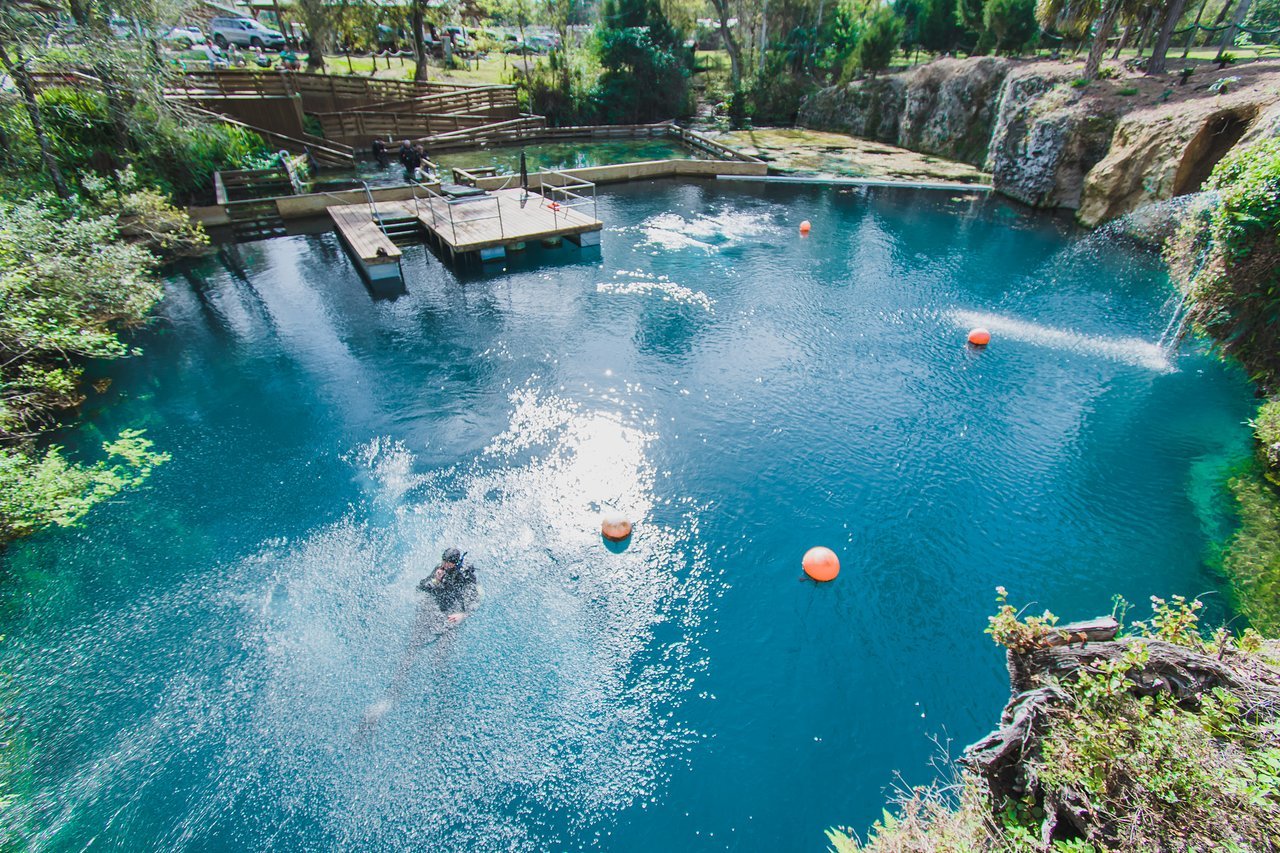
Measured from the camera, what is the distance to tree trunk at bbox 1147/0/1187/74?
2480cm

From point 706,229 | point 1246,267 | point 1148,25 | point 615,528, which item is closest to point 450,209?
point 706,229

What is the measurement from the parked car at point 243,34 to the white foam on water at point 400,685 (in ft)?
160

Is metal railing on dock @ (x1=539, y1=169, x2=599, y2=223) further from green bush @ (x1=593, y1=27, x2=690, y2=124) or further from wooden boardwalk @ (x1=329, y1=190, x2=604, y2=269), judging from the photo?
green bush @ (x1=593, y1=27, x2=690, y2=124)

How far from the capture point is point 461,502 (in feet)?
39.5

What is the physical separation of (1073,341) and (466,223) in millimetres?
21914

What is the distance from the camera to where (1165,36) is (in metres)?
25.3

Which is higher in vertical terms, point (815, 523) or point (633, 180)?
point (633, 180)

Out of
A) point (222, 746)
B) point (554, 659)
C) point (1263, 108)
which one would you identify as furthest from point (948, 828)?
point (1263, 108)

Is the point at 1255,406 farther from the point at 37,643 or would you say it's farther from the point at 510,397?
the point at 37,643

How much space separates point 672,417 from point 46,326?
14212 millimetres

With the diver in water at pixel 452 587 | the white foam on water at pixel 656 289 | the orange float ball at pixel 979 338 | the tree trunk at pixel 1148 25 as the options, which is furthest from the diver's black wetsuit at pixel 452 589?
the tree trunk at pixel 1148 25

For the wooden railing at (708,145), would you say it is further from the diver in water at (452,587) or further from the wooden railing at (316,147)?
the diver in water at (452,587)

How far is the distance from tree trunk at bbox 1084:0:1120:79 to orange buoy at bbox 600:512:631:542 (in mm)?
31247

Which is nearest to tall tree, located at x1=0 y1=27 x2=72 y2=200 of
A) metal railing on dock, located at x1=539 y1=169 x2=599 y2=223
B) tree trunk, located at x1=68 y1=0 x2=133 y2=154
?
tree trunk, located at x1=68 y1=0 x2=133 y2=154
